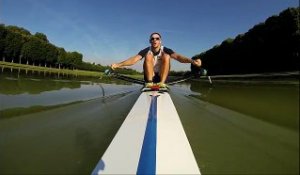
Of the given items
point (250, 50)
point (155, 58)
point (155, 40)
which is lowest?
point (155, 58)

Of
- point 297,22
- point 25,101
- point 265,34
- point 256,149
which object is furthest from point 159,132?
point 265,34

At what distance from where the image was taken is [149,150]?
3254 millimetres

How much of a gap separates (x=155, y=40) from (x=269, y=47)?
26062mm

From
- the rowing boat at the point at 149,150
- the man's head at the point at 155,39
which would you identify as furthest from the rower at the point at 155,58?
the rowing boat at the point at 149,150

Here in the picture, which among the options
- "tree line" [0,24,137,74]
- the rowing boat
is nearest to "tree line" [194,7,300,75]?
the rowing boat

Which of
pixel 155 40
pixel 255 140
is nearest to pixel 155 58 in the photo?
pixel 155 40

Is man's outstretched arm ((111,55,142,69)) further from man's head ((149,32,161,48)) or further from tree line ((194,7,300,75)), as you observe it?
tree line ((194,7,300,75))

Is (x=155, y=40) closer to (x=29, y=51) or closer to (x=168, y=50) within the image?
(x=168, y=50)

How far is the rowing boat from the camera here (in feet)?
9.52

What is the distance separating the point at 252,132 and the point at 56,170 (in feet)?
7.63

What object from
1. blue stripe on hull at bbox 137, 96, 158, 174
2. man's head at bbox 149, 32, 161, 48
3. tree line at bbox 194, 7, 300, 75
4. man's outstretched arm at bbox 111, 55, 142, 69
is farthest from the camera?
tree line at bbox 194, 7, 300, 75

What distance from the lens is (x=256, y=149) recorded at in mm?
3492

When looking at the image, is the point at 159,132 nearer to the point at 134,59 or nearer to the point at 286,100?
the point at 286,100

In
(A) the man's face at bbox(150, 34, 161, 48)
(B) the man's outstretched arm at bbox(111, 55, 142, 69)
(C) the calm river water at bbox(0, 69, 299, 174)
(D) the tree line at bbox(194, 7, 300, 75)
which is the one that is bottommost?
(C) the calm river water at bbox(0, 69, 299, 174)
